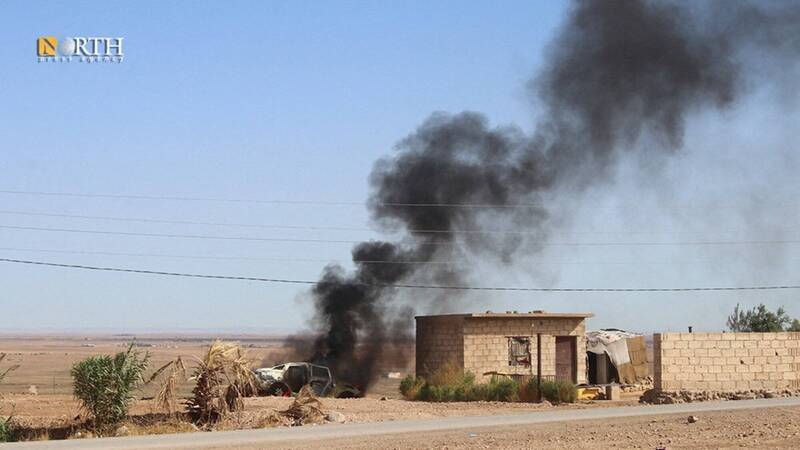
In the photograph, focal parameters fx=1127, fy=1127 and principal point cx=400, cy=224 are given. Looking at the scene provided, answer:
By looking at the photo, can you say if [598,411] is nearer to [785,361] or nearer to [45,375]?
[785,361]

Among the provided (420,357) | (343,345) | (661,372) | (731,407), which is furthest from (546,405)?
(343,345)

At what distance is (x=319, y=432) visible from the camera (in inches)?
899

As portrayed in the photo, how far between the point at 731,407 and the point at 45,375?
61.1 meters

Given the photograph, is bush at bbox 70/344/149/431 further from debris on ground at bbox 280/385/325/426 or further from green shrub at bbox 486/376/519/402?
green shrub at bbox 486/376/519/402

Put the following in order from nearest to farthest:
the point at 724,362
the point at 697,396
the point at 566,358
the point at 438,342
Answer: the point at 697,396 → the point at 724,362 → the point at 438,342 → the point at 566,358

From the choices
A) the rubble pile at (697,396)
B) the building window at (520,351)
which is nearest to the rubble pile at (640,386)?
the building window at (520,351)

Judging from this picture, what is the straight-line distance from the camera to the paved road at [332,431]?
20.9 meters

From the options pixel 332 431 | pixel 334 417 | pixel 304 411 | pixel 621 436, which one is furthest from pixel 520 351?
pixel 332 431

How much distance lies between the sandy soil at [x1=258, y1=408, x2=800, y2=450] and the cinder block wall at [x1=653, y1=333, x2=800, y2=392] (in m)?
7.07

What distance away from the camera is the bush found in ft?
79.3

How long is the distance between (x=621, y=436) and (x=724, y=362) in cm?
1255

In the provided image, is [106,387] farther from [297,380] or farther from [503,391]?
[503,391]

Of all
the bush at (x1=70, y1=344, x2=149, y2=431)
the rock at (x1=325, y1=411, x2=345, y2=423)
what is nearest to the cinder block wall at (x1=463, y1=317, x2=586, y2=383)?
the rock at (x1=325, y1=411, x2=345, y2=423)

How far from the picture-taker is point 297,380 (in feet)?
125
